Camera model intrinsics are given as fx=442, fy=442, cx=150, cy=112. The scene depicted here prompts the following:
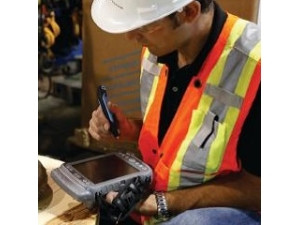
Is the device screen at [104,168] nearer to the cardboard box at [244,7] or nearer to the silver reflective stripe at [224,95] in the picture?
the silver reflective stripe at [224,95]

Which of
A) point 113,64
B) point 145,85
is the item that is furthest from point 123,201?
point 113,64

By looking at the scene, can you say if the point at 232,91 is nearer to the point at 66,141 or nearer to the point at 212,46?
the point at 212,46

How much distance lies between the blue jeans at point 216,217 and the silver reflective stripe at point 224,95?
0.32ft

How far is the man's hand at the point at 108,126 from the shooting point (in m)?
1.15

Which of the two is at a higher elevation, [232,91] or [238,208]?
[232,91]

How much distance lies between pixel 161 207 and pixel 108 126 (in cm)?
25

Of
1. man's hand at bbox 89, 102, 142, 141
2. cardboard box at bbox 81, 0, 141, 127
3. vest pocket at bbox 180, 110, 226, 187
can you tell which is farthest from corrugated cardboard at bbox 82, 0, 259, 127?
vest pocket at bbox 180, 110, 226, 187

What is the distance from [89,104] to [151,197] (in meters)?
0.97

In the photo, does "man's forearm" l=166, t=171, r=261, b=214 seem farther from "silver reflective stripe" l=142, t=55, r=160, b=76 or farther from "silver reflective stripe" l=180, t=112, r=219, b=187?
"silver reflective stripe" l=142, t=55, r=160, b=76

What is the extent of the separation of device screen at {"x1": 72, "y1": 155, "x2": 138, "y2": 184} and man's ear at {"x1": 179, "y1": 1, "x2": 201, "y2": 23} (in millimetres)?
372

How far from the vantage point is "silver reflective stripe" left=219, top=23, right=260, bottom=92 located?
3.37ft

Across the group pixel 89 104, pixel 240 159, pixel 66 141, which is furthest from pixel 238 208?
pixel 66 141

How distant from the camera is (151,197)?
1075 mm
